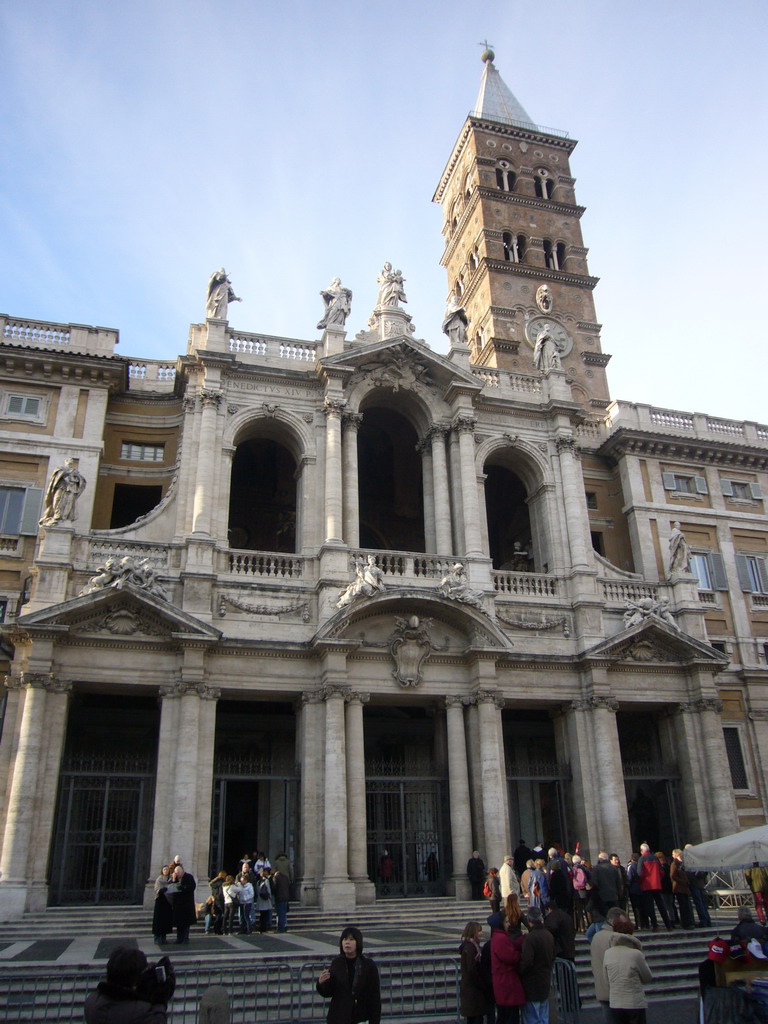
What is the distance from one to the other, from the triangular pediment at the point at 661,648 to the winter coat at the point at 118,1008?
21.9m

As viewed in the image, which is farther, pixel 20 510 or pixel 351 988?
pixel 20 510

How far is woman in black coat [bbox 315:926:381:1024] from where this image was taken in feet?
23.9

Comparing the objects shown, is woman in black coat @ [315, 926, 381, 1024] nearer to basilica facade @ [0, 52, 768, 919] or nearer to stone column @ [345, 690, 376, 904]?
basilica facade @ [0, 52, 768, 919]

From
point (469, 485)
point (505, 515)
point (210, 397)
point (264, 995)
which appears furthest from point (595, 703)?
point (264, 995)

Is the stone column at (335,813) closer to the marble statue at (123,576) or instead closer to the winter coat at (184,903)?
the marble statue at (123,576)

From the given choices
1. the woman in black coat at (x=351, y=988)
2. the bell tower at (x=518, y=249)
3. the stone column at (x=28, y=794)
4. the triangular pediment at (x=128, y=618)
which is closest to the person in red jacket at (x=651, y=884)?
the triangular pediment at (x=128, y=618)

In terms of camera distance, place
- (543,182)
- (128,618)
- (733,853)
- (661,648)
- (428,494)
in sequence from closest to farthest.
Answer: (733,853), (128,618), (661,648), (428,494), (543,182)

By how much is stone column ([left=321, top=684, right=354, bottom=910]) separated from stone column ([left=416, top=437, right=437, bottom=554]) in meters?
5.98

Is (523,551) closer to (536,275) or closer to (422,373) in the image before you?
(422,373)

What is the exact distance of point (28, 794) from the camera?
790 inches

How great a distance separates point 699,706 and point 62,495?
1891 centimetres

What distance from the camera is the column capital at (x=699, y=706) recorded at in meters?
26.3

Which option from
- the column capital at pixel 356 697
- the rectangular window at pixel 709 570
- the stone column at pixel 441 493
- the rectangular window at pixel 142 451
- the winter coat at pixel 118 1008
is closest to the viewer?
the winter coat at pixel 118 1008

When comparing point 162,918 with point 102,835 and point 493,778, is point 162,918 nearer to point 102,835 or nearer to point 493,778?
point 102,835
